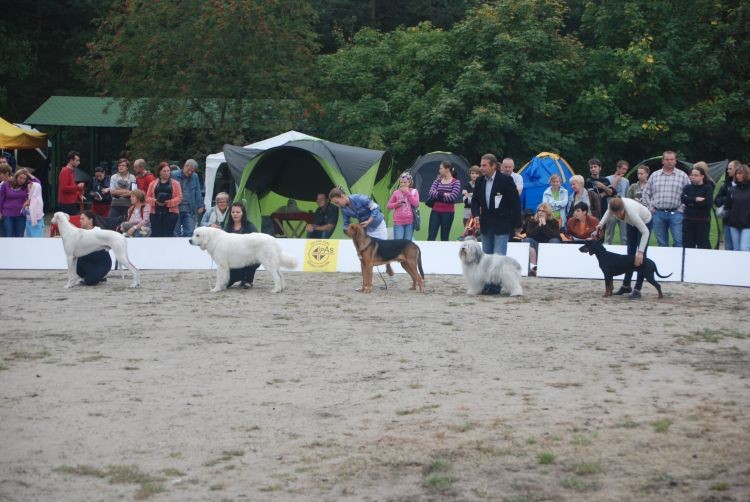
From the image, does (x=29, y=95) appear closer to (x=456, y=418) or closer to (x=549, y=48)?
(x=549, y=48)

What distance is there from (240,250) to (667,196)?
6.20m

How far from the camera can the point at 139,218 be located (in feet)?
51.6

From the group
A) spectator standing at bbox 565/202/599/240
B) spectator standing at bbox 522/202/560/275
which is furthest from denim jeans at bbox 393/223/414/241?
spectator standing at bbox 565/202/599/240

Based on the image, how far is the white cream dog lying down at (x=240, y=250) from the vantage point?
1239 centimetres

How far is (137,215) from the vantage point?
15727mm

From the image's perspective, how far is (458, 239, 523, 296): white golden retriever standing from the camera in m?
12.1

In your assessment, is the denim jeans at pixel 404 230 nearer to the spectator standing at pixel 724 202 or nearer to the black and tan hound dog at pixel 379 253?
the black and tan hound dog at pixel 379 253

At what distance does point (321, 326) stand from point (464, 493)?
5.17m

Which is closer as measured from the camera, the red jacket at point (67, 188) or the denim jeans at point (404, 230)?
the denim jeans at point (404, 230)

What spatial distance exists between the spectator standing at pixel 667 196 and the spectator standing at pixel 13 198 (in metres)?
9.24

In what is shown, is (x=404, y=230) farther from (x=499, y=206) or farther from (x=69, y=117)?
(x=69, y=117)

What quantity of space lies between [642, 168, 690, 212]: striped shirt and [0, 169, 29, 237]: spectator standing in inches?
365

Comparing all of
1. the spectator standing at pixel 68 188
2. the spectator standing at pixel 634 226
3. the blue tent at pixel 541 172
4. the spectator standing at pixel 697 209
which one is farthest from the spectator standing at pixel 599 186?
the spectator standing at pixel 68 188

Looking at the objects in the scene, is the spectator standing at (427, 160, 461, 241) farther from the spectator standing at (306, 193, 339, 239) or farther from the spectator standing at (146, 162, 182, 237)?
the spectator standing at (146, 162, 182, 237)
